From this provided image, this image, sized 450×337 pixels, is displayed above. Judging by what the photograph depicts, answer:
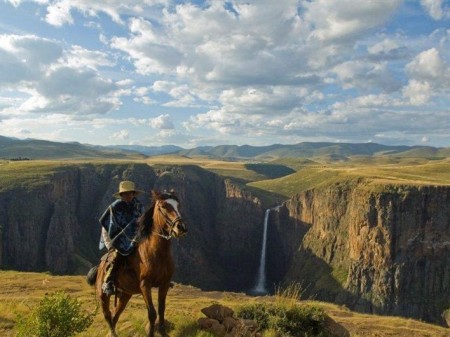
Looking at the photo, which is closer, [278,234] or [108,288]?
[108,288]

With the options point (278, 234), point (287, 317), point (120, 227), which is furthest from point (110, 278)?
point (278, 234)

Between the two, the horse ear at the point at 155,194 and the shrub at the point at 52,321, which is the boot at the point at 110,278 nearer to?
the shrub at the point at 52,321

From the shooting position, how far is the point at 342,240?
12194 centimetres

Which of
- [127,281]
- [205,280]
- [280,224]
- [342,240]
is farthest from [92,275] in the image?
[280,224]

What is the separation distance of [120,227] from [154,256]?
6.57ft

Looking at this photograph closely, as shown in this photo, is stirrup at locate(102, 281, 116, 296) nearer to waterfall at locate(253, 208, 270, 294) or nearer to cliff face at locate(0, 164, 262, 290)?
cliff face at locate(0, 164, 262, 290)

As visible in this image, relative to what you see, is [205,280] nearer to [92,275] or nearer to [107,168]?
[107,168]

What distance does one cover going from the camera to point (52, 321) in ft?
39.3

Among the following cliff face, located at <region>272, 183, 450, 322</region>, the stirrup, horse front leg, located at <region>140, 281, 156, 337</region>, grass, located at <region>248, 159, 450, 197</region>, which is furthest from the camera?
grass, located at <region>248, 159, 450, 197</region>

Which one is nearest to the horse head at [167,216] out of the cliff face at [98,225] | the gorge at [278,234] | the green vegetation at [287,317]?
the green vegetation at [287,317]

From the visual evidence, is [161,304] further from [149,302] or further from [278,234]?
[278,234]

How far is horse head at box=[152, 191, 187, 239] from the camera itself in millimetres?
11023

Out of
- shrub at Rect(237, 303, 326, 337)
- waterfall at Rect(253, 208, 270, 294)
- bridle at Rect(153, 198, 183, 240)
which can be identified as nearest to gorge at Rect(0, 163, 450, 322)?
waterfall at Rect(253, 208, 270, 294)

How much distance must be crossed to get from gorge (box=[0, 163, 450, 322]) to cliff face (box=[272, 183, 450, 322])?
0.24m
